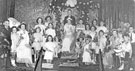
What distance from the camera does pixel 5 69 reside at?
14.4m

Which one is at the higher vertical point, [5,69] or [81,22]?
[81,22]

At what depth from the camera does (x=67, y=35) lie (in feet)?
49.4

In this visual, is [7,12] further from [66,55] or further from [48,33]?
[66,55]

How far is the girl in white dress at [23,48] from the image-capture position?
48.1ft

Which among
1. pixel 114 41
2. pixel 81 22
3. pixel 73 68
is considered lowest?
pixel 73 68

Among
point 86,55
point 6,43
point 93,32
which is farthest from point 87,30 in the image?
point 6,43

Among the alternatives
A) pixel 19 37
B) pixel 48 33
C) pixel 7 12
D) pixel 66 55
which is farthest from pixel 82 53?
pixel 7 12

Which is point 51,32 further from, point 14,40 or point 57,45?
point 14,40

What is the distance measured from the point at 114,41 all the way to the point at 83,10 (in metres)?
2.00

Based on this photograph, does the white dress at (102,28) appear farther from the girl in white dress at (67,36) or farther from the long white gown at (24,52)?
the long white gown at (24,52)

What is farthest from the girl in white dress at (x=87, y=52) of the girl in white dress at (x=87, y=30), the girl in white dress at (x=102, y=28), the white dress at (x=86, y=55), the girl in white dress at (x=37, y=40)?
the girl in white dress at (x=37, y=40)

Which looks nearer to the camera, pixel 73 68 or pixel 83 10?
pixel 73 68

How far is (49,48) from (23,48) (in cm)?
116

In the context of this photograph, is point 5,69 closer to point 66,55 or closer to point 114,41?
point 66,55
